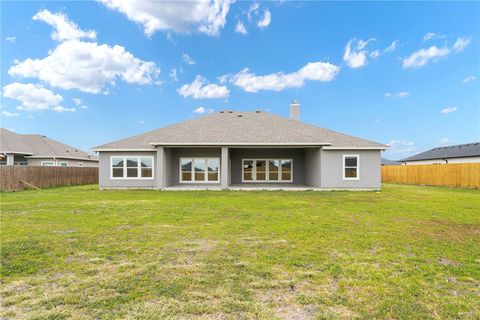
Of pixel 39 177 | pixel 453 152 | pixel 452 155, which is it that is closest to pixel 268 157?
pixel 39 177

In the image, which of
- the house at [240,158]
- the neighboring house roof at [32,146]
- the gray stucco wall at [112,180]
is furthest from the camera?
the neighboring house roof at [32,146]

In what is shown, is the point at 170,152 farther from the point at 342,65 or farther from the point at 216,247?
the point at 342,65

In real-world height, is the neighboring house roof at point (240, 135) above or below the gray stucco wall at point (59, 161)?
above

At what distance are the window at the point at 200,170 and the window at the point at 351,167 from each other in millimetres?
8474

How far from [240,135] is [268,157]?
3.43 m

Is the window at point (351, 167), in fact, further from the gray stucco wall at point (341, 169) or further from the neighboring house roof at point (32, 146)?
the neighboring house roof at point (32, 146)

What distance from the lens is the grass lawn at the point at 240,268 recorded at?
2.93 m

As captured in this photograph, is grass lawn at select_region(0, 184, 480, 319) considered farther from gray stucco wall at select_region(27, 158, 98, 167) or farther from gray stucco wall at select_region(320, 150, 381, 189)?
gray stucco wall at select_region(27, 158, 98, 167)

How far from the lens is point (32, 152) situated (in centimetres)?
2517

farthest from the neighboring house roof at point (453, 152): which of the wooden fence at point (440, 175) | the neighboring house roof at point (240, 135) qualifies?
the neighboring house roof at point (240, 135)

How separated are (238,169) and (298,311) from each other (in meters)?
17.2

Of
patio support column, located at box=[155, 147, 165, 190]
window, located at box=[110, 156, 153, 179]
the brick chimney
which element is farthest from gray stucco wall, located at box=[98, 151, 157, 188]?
the brick chimney

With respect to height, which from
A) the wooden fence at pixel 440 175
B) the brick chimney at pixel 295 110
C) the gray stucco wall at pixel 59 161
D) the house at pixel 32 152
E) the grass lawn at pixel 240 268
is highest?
the brick chimney at pixel 295 110

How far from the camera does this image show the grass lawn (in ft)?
9.60
